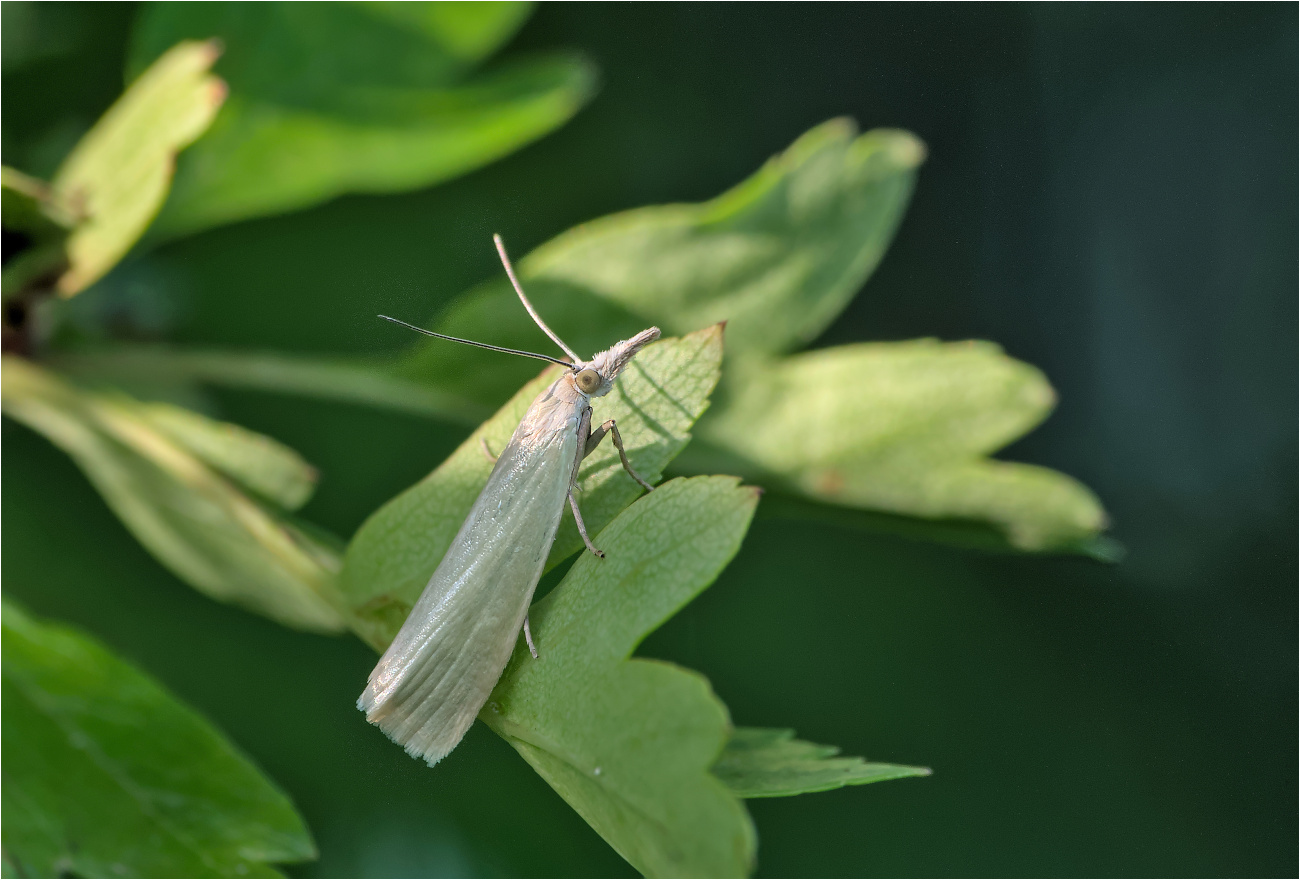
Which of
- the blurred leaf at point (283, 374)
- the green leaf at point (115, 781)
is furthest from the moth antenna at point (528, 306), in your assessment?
the green leaf at point (115, 781)

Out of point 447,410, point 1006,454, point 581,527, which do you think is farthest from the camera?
Result: point 1006,454

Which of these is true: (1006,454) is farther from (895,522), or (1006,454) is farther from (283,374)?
(283,374)

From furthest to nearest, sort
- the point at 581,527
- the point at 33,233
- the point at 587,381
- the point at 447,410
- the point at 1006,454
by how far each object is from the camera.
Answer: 1. the point at 1006,454
2. the point at 447,410
3. the point at 33,233
4. the point at 587,381
5. the point at 581,527

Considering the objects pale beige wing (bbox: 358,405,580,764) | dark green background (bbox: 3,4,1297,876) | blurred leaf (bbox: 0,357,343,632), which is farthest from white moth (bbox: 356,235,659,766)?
dark green background (bbox: 3,4,1297,876)

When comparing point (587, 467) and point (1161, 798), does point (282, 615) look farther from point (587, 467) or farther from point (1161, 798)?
point (1161, 798)

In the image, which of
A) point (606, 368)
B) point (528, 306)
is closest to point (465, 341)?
point (528, 306)

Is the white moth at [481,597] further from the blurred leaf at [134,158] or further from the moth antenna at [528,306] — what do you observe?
the blurred leaf at [134,158]

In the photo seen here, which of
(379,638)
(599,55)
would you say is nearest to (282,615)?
(379,638)
